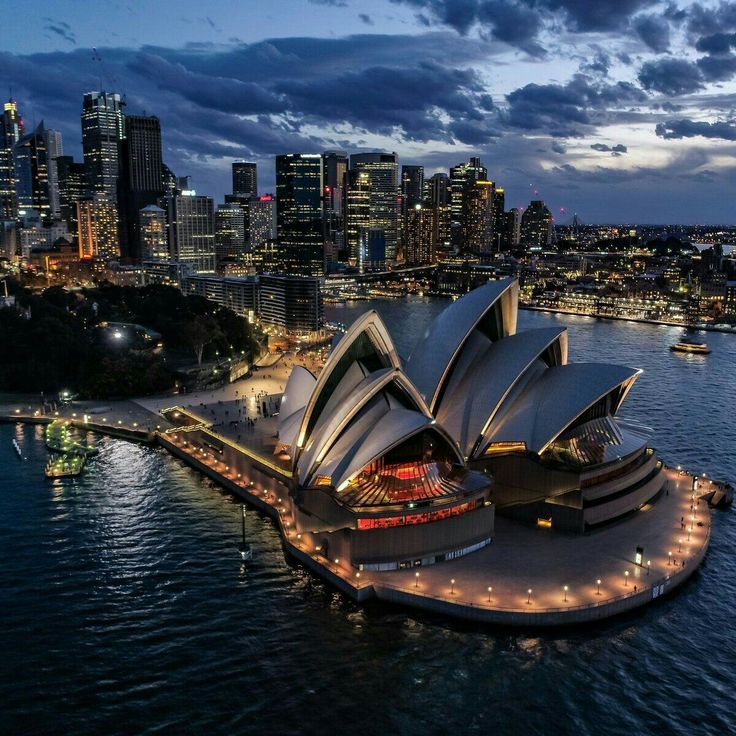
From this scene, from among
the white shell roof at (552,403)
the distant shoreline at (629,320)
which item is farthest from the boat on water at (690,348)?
the white shell roof at (552,403)

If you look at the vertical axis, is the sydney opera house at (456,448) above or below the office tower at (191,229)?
below

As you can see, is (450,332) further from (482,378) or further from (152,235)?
(152,235)

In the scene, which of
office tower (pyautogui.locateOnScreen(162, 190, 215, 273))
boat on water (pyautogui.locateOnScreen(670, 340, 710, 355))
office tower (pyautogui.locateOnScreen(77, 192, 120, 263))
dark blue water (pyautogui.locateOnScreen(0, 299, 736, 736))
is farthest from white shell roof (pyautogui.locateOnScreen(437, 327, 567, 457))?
office tower (pyautogui.locateOnScreen(77, 192, 120, 263))

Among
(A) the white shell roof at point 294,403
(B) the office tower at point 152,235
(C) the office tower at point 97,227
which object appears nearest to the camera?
(A) the white shell roof at point 294,403

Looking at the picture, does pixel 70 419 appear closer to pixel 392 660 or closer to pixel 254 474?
pixel 254 474

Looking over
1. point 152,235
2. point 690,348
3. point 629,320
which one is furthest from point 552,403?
point 152,235

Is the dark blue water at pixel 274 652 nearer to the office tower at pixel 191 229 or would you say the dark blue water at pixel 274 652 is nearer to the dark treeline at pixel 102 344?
the dark treeline at pixel 102 344
